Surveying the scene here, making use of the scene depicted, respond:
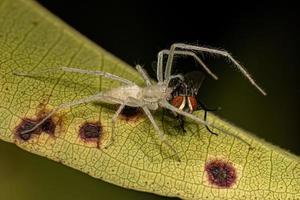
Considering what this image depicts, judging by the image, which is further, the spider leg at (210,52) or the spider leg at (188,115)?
the spider leg at (210,52)

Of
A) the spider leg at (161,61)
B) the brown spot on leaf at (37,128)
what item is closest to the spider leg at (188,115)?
the spider leg at (161,61)

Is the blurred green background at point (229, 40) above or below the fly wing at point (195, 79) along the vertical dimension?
above

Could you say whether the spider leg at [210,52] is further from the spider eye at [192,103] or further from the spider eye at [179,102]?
the spider eye at [192,103]

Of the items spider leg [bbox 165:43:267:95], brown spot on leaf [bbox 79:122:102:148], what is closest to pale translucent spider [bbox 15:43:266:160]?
spider leg [bbox 165:43:267:95]

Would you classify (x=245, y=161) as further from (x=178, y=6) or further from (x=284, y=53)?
(x=178, y=6)

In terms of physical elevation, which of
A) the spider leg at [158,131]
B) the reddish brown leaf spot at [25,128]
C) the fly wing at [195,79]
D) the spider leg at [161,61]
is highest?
the spider leg at [161,61]

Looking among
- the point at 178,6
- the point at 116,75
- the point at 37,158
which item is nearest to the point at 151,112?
the point at 116,75

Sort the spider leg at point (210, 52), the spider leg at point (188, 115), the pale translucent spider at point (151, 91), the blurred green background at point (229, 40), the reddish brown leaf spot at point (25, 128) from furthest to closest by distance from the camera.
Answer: the blurred green background at point (229, 40) → the spider leg at point (210, 52) → the pale translucent spider at point (151, 91) → the spider leg at point (188, 115) → the reddish brown leaf spot at point (25, 128)
